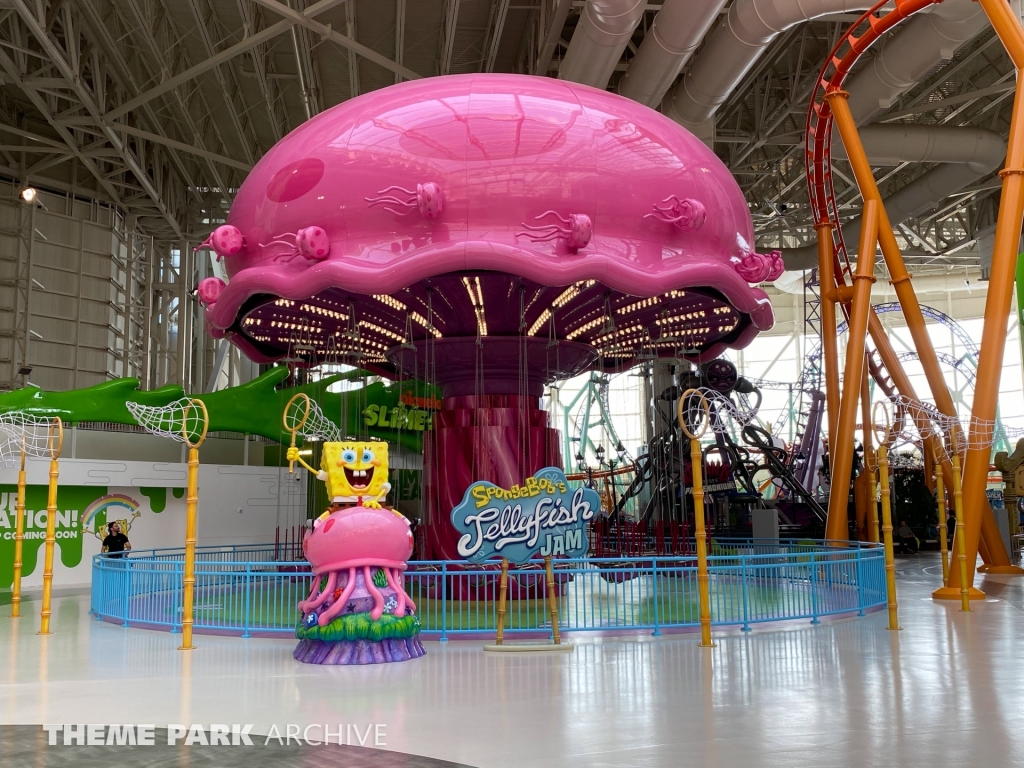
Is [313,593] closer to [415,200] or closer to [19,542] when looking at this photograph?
[415,200]

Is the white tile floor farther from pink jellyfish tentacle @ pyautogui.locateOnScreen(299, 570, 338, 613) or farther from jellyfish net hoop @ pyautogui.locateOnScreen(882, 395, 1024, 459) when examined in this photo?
jellyfish net hoop @ pyautogui.locateOnScreen(882, 395, 1024, 459)

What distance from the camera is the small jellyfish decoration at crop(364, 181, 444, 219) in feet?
37.1

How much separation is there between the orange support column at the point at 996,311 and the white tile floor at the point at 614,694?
301 cm

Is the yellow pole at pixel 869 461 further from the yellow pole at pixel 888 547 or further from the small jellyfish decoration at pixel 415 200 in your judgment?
the small jellyfish decoration at pixel 415 200

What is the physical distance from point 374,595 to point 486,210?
5.00m

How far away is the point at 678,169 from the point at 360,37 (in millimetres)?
15400

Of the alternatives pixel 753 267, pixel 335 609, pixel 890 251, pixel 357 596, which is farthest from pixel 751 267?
pixel 335 609

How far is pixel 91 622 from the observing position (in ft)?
43.1

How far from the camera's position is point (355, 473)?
33.4 ft

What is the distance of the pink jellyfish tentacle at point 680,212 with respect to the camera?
11.9 meters

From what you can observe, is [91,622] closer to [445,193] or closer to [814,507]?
[445,193]

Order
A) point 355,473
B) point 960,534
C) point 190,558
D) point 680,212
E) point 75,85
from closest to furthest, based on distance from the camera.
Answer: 1. point 355,473
2. point 190,558
3. point 680,212
4. point 960,534
5. point 75,85

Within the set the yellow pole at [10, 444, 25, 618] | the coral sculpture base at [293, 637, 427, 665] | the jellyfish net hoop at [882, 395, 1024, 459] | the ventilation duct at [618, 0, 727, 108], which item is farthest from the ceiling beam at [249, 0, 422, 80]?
the coral sculpture base at [293, 637, 427, 665]

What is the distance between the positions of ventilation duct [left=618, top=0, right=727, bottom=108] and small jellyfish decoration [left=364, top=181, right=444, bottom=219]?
762 cm
